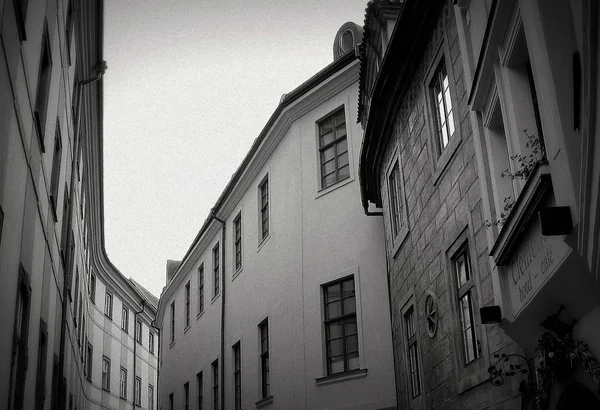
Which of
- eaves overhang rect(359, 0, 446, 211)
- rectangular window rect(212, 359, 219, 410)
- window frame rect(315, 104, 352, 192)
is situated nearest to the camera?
eaves overhang rect(359, 0, 446, 211)

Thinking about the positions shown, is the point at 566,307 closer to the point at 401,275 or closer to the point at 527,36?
the point at 527,36

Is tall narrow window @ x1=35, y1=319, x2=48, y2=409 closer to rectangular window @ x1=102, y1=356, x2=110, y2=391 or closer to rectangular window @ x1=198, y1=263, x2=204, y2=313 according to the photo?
rectangular window @ x1=198, y1=263, x2=204, y2=313

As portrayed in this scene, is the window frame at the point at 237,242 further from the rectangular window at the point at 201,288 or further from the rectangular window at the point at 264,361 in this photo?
the rectangular window at the point at 201,288

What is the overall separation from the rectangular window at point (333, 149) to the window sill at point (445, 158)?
6.64 meters

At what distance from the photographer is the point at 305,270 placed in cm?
1738

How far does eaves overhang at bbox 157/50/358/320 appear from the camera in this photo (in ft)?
57.5

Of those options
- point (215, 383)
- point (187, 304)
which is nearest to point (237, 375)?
point (215, 383)

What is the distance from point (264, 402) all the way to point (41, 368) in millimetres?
7550

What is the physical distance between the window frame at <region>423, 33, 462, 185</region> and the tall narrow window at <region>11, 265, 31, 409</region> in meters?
5.55

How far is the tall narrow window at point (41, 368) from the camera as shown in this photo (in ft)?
39.0

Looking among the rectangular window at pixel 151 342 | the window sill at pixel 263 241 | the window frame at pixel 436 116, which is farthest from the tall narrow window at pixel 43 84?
the rectangular window at pixel 151 342

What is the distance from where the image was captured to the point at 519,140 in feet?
24.3

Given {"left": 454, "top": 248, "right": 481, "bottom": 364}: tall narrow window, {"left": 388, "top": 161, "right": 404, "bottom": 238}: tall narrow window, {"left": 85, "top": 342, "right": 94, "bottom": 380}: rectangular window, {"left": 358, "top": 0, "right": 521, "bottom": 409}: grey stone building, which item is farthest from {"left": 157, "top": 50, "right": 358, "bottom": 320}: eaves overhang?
{"left": 454, "top": 248, "right": 481, "bottom": 364}: tall narrow window

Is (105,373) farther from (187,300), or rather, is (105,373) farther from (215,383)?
(215,383)
